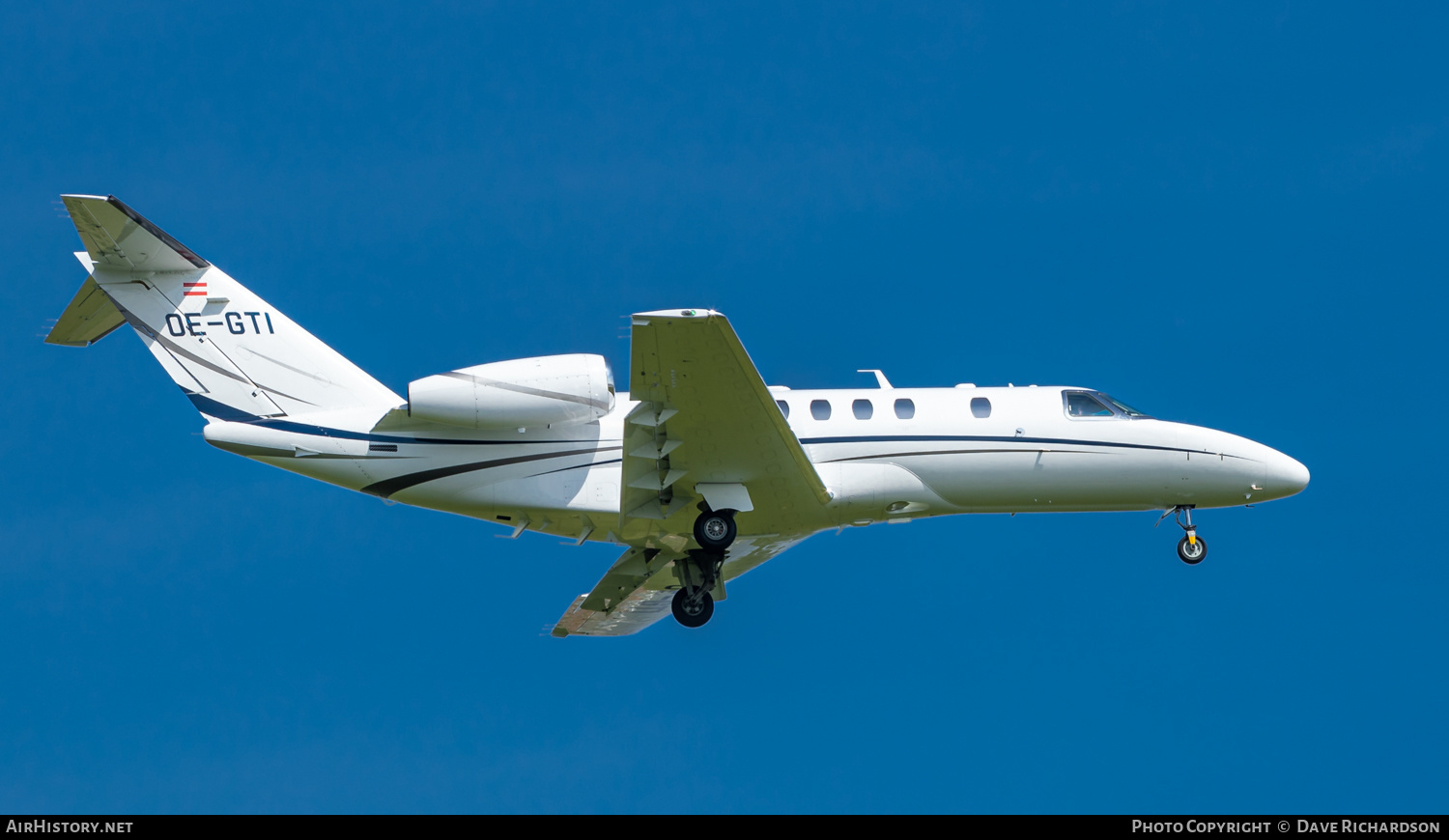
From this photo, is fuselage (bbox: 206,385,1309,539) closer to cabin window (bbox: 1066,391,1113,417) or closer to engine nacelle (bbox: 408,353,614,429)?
cabin window (bbox: 1066,391,1113,417)

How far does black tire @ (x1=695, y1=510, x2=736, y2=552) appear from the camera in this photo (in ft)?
59.4

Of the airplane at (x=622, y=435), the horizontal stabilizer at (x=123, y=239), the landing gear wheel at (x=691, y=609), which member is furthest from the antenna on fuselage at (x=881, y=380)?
the horizontal stabilizer at (x=123, y=239)

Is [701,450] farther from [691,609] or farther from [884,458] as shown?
[691,609]

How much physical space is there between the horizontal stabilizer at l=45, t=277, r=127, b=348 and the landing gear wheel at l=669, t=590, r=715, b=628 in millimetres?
8699

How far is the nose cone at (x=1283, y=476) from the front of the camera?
20359 millimetres

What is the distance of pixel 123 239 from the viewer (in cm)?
1758

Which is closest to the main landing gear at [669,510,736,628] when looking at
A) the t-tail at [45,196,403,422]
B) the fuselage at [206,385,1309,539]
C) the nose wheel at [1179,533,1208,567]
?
the fuselage at [206,385,1309,539]

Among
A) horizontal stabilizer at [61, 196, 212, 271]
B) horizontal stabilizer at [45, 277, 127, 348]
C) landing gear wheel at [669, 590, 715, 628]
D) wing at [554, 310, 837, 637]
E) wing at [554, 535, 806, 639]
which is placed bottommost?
landing gear wheel at [669, 590, 715, 628]

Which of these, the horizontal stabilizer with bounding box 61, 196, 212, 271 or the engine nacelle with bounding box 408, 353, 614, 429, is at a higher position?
the horizontal stabilizer with bounding box 61, 196, 212, 271

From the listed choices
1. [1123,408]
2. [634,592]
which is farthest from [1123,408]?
[634,592]

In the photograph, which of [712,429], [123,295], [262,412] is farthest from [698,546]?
[123,295]

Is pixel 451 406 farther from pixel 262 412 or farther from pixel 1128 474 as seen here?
pixel 1128 474

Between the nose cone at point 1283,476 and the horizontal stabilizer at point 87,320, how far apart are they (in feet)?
55.1

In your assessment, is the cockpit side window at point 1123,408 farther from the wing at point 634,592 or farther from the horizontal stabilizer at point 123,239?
the horizontal stabilizer at point 123,239
